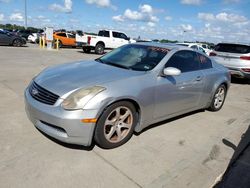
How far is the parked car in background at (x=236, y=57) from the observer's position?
9031 mm

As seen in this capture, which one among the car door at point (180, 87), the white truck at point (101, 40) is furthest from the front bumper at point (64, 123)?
Answer: the white truck at point (101, 40)

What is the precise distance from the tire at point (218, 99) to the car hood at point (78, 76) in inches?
103

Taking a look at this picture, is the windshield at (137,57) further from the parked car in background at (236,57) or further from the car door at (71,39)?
the car door at (71,39)

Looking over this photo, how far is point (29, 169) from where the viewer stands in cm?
279

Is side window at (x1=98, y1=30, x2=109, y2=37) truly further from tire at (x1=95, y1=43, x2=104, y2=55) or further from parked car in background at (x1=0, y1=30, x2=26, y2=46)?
parked car in background at (x1=0, y1=30, x2=26, y2=46)

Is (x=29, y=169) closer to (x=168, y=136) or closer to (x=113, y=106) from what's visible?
(x=113, y=106)

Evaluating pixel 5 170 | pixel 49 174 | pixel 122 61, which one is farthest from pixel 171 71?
pixel 5 170

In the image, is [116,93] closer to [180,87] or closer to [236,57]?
[180,87]

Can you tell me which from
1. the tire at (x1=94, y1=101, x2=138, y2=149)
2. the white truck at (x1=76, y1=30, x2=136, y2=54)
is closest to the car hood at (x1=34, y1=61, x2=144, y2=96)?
Answer: the tire at (x1=94, y1=101, x2=138, y2=149)

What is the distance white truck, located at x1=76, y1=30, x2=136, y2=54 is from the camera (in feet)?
63.2

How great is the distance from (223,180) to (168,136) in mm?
1196

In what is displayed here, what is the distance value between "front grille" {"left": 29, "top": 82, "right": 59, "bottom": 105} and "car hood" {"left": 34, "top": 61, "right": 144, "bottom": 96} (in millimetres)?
48

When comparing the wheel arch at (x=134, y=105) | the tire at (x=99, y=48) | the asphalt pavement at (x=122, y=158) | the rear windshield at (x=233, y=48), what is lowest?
the asphalt pavement at (x=122, y=158)

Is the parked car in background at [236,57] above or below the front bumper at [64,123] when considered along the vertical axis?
above
